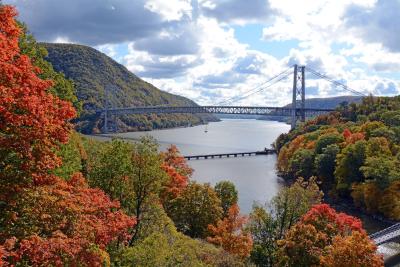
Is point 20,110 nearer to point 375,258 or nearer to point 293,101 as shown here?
point 375,258

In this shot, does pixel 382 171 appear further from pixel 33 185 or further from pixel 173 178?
pixel 33 185

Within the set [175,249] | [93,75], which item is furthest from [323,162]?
[93,75]

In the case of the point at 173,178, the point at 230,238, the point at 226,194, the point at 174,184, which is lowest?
the point at 230,238

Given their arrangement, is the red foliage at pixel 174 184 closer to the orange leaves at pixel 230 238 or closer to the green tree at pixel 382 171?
the orange leaves at pixel 230 238

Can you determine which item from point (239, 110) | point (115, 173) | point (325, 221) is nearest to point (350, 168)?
point (325, 221)

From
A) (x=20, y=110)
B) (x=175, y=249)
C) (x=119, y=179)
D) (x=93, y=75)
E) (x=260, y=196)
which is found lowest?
(x=260, y=196)

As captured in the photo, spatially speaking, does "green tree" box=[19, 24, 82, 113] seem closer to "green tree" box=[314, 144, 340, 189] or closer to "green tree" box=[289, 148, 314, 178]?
"green tree" box=[314, 144, 340, 189]
